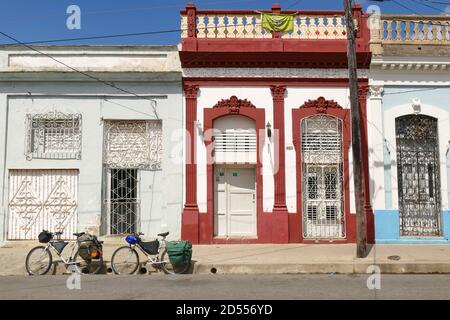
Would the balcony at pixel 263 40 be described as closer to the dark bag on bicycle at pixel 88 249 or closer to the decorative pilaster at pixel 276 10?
the decorative pilaster at pixel 276 10

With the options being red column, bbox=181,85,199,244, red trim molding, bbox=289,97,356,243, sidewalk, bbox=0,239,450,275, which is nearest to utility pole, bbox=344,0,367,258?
sidewalk, bbox=0,239,450,275

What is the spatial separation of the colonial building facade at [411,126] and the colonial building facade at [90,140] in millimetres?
5710

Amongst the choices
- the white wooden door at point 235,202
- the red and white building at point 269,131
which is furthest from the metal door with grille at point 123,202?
the white wooden door at point 235,202

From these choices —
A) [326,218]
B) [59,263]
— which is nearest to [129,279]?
[59,263]

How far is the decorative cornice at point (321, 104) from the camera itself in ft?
46.1

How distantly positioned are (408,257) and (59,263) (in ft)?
25.4

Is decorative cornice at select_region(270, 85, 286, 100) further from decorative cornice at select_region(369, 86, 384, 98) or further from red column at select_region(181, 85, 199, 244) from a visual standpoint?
decorative cornice at select_region(369, 86, 384, 98)

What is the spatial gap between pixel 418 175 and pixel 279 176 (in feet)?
13.3

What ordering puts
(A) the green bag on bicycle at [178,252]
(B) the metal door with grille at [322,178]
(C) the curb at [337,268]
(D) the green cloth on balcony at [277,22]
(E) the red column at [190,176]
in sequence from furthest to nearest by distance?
1. (D) the green cloth on balcony at [277,22]
2. (B) the metal door with grille at [322,178]
3. (E) the red column at [190,176]
4. (C) the curb at [337,268]
5. (A) the green bag on bicycle at [178,252]

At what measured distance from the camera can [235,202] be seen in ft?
46.0

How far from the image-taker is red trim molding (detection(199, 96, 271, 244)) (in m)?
13.6
